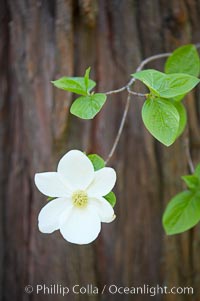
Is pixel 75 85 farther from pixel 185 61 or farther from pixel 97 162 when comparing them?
pixel 185 61

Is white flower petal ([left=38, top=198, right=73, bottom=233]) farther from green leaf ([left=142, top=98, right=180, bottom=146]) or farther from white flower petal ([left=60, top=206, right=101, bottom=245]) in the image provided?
green leaf ([left=142, top=98, right=180, bottom=146])

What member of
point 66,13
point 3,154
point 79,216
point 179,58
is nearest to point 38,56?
point 66,13

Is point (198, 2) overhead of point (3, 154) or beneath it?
overhead

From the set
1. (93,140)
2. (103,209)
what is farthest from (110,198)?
(93,140)

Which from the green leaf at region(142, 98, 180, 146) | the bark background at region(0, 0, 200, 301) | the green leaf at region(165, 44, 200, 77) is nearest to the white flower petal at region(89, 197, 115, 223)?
the green leaf at region(142, 98, 180, 146)

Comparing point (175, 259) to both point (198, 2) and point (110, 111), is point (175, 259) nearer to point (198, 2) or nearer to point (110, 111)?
point (110, 111)

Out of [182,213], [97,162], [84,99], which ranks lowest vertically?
[182,213]
